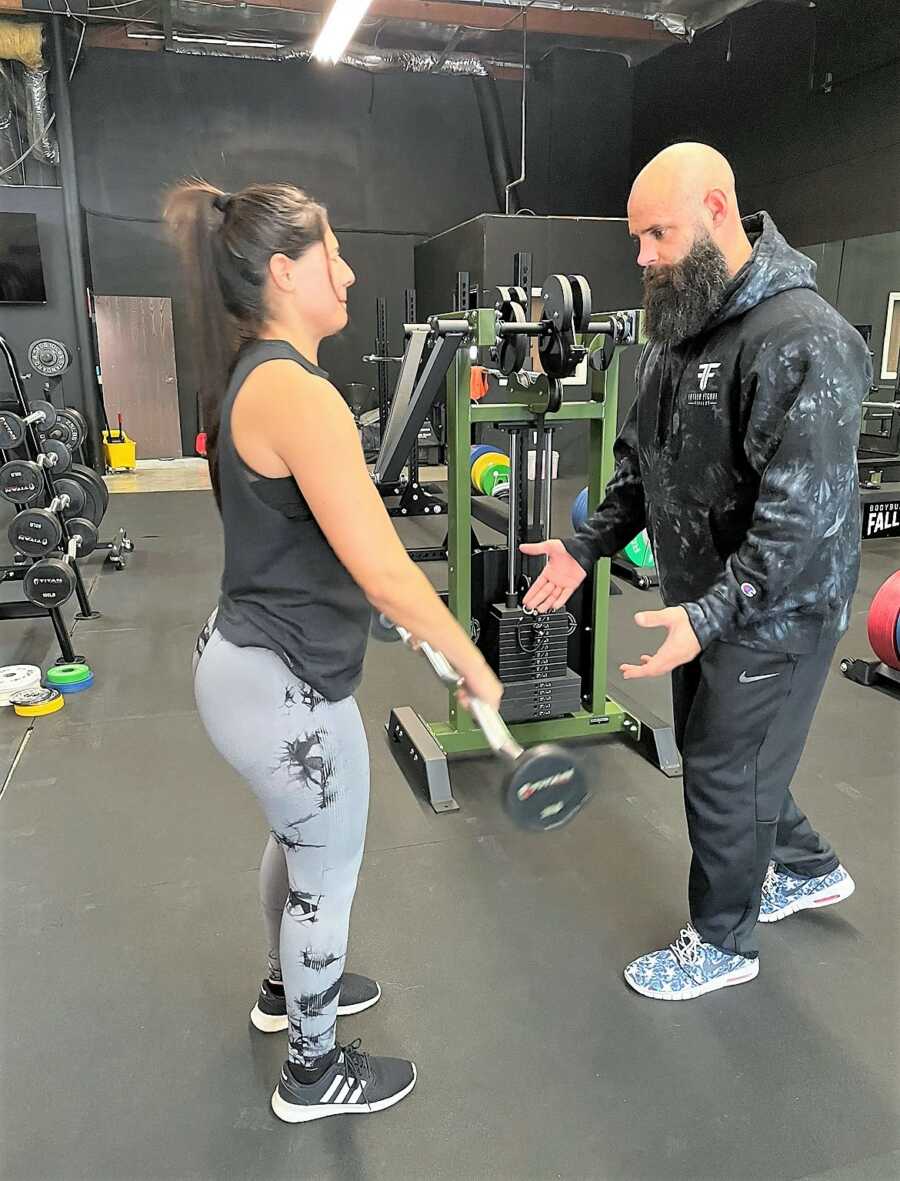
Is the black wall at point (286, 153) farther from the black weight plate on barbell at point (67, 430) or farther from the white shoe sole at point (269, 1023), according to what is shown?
the white shoe sole at point (269, 1023)

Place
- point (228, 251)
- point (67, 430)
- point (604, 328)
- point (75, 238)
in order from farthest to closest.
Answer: point (75, 238) → point (67, 430) → point (604, 328) → point (228, 251)

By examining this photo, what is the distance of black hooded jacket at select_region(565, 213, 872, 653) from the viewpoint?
145cm

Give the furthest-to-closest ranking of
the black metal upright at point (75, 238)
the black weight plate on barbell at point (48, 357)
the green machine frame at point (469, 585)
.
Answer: the black metal upright at point (75, 238), the black weight plate on barbell at point (48, 357), the green machine frame at point (469, 585)

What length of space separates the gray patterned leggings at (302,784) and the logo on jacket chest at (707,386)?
852 mm

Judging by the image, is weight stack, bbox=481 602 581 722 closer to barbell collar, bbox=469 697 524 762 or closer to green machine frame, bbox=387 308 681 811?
green machine frame, bbox=387 308 681 811

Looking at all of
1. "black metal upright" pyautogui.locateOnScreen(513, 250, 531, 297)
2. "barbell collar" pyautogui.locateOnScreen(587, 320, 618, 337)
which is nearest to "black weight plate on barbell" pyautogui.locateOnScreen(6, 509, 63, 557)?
"black metal upright" pyautogui.locateOnScreen(513, 250, 531, 297)

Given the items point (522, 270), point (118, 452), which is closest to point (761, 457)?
point (522, 270)

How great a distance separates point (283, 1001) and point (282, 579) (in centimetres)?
100

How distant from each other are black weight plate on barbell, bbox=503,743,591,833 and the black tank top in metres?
0.29

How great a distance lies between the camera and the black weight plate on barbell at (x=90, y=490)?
5355 mm

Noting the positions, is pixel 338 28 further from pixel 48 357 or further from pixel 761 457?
pixel 761 457

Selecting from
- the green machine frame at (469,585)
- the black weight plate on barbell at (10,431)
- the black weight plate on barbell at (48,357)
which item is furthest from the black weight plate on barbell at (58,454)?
the green machine frame at (469,585)

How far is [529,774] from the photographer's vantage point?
1.25 metres

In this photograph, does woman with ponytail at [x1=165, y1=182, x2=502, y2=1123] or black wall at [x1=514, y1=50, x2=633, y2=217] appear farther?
black wall at [x1=514, y1=50, x2=633, y2=217]
